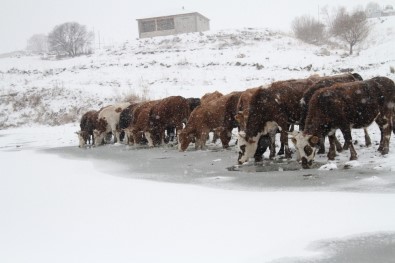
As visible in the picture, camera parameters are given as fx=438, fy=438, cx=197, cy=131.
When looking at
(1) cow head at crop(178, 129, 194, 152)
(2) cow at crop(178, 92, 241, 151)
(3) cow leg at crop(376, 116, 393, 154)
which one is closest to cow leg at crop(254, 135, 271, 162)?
(2) cow at crop(178, 92, 241, 151)

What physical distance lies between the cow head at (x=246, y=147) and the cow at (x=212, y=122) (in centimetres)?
247

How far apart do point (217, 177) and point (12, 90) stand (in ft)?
85.4

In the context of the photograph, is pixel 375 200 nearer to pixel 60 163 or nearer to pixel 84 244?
pixel 84 244

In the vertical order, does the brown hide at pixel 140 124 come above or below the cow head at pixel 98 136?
above

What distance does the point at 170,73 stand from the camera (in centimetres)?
3353

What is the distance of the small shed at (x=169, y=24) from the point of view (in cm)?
6194

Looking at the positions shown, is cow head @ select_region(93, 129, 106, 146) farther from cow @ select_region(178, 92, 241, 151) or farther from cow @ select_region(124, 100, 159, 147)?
cow @ select_region(178, 92, 241, 151)

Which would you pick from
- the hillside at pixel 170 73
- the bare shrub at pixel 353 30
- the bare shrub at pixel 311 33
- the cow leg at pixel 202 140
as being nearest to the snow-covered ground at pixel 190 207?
the cow leg at pixel 202 140

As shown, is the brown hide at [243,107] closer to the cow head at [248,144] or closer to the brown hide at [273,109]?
the brown hide at [273,109]

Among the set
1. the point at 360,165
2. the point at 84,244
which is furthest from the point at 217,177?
the point at 84,244

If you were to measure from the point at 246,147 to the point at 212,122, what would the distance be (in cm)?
→ 301

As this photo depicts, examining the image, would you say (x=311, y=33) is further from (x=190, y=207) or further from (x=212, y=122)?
(x=190, y=207)

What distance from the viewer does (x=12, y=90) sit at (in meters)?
30.7

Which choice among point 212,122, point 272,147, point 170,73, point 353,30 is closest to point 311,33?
point 353,30
